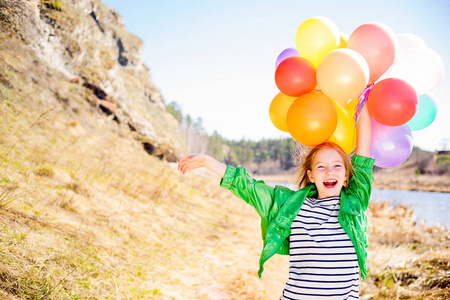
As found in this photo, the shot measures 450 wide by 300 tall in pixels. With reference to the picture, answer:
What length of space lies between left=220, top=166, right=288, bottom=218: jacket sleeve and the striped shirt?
21 cm

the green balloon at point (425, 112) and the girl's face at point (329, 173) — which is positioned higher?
the green balloon at point (425, 112)

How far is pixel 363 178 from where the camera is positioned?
6.54 feet

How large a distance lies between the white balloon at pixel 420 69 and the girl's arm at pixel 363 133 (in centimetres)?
44

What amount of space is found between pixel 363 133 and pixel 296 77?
66cm

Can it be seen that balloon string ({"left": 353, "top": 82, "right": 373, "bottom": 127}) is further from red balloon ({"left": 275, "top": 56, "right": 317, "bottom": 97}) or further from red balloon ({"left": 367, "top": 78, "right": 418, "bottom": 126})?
red balloon ({"left": 275, "top": 56, "right": 317, "bottom": 97})

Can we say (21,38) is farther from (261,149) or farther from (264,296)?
(261,149)

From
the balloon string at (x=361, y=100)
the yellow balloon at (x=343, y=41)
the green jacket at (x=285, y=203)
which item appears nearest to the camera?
the green jacket at (x=285, y=203)

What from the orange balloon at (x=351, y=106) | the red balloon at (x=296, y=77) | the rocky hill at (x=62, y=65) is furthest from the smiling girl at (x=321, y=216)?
the rocky hill at (x=62, y=65)

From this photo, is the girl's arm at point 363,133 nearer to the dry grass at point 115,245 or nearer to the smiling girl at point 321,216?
the smiling girl at point 321,216

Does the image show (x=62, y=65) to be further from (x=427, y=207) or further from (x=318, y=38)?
(x=427, y=207)

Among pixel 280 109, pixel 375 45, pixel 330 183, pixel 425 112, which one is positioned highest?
pixel 375 45

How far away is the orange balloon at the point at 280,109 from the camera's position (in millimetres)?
2340

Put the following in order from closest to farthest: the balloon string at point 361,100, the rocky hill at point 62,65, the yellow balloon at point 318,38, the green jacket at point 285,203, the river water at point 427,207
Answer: the green jacket at point 285,203
the balloon string at point 361,100
the yellow balloon at point 318,38
the rocky hill at point 62,65
the river water at point 427,207

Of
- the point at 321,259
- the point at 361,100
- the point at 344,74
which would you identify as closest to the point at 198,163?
the point at 321,259
